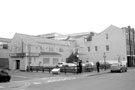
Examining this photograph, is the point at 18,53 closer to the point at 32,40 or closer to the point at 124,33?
the point at 32,40

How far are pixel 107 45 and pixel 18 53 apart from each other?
26264mm

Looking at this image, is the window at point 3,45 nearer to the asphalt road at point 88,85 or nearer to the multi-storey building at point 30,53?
the multi-storey building at point 30,53

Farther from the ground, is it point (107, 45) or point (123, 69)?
point (107, 45)

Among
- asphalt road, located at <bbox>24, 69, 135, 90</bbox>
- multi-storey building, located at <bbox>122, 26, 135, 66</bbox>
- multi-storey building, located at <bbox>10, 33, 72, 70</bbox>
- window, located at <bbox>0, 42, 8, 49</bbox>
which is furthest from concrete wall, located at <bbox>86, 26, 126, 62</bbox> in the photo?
asphalt road, located at <bbox>24, 69, 135, 90</bbox>

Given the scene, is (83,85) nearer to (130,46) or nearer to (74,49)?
(130,46)

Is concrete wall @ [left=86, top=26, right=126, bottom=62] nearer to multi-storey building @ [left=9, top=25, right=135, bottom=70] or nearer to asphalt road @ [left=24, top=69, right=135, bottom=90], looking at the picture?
multi-storey building @ [left=9, top=25, right=135, bottom=70]

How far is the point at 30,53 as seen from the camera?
42.8 m

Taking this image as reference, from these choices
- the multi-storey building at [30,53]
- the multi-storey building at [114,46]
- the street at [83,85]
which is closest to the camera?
the street at [83,85]

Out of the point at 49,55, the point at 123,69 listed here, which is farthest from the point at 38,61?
the point at 123,69

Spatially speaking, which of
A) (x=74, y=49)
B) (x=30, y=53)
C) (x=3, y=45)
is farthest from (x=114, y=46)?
(x=3, y=45)

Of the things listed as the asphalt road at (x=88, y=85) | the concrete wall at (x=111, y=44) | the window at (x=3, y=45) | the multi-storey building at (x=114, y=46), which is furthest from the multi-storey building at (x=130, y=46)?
the asphalt road at (x=88, y=85)

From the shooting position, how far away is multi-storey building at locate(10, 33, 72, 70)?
139 ft

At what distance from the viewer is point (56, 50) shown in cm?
5350

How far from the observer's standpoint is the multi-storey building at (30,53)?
1668 inches
